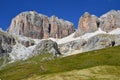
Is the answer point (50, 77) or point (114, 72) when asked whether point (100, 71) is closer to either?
point (114, 72)

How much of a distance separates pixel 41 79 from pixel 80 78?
69.6ft

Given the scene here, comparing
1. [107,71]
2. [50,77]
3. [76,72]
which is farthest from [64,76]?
[107,71]

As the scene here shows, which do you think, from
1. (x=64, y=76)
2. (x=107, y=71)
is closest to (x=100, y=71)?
(x=107, y=71)

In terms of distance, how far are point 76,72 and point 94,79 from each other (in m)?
33.1

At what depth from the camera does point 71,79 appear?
545 feet

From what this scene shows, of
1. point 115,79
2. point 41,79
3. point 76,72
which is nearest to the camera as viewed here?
point 115,79

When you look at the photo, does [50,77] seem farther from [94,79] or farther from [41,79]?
[94,79]

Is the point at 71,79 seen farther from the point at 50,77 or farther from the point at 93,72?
the point at 93,72

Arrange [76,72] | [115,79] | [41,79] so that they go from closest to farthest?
1. [115,79]
2. [41,79]
3. [76,72]

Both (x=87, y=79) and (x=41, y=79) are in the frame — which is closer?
(x=87, y=79)

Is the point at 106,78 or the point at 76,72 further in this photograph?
the point at 76,72

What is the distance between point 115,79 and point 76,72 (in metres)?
40.1

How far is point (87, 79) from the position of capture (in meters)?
164

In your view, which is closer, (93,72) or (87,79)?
(87,79)
